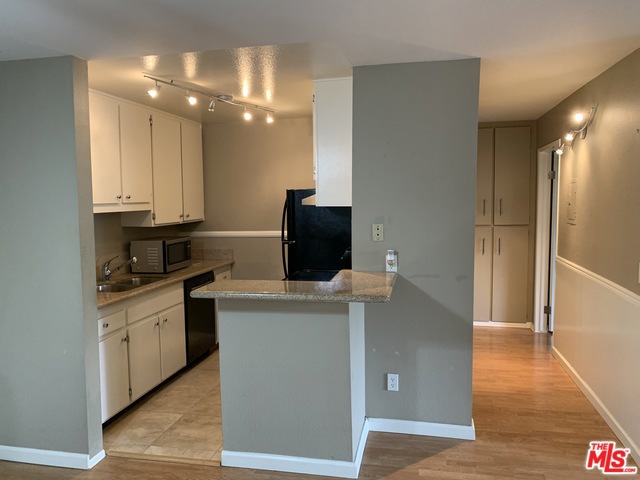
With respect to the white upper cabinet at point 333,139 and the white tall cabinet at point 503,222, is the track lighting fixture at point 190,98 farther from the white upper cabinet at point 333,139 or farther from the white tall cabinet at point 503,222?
the white tall cabinet at point 503,222

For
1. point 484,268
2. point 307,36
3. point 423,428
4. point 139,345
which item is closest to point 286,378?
point 423,428

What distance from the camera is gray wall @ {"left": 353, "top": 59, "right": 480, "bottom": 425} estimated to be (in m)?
2.77

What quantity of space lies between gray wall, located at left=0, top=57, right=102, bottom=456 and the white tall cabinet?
13.1 feet

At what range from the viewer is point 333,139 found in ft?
10.4

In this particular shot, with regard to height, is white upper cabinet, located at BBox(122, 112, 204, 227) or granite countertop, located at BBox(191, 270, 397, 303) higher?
white upper cabinet, located at BBox(122, 112, 204, 227)

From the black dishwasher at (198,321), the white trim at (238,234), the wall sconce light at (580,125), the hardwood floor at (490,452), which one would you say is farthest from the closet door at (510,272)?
the black dishwasher at (198,321)

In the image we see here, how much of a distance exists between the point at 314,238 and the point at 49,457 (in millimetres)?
2377

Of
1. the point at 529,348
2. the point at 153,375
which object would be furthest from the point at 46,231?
the point at 529,348

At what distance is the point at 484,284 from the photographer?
17.5 ft

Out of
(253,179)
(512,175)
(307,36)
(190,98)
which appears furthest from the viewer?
(512,175)

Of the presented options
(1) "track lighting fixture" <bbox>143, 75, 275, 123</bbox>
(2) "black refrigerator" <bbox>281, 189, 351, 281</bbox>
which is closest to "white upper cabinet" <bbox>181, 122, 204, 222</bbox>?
(1) "track lighting fixture" <bbox>143, 75, 275, 123</bbox>

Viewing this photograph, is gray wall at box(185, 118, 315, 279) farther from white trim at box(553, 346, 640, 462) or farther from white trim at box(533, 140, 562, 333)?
white trim at box(553, 346, 640, 462)

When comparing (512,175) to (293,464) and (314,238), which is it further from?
(293,464)

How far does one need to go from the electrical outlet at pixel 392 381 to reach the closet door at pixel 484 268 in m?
2.62
